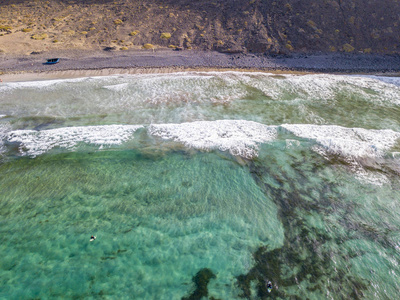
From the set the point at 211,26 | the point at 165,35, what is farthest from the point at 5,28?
the point at 211,26

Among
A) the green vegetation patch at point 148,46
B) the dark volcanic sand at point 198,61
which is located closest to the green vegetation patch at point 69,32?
the dark volcanic sand at point 198,61

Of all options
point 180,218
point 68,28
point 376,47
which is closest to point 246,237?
point 180,218

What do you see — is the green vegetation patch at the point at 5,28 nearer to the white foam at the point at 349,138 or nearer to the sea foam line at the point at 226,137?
the sea foam line at the point at 226,137

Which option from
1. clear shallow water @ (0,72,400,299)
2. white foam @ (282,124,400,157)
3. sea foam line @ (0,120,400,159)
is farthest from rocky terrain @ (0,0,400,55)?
sea foam line @ (0,120,400,159)

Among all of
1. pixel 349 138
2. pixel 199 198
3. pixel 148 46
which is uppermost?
pixel 148 46

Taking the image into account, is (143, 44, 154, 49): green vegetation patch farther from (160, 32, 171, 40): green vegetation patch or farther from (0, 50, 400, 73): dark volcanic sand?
(160, 32, 171, 40): green vegetation patch

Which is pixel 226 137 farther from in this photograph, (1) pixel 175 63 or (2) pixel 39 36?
(2) pixel 39 36
